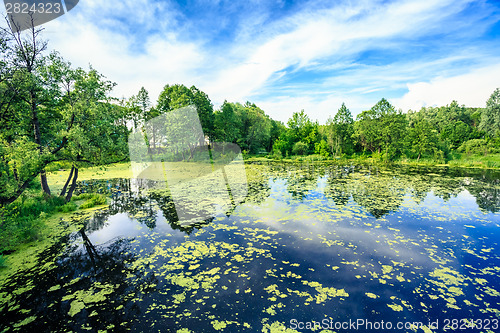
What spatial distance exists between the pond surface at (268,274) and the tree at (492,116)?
164ft

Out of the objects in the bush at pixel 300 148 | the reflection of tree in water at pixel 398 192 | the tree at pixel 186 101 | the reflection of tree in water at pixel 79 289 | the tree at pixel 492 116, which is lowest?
the reflection of tree in water at pixel 398 192

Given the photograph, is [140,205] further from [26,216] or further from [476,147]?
[476,147]

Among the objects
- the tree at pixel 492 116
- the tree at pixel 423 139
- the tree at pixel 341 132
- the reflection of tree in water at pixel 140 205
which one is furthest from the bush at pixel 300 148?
the tree at pixel 492 116

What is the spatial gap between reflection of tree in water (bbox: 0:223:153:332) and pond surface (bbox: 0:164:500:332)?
29 mm

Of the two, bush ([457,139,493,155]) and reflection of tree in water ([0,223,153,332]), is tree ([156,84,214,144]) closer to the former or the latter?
reflection of tree in water ([0,223,153,332])

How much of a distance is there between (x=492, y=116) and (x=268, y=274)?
64.7 meters

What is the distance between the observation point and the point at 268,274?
578cm

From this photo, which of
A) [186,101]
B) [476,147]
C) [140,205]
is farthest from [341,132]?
[140,205]

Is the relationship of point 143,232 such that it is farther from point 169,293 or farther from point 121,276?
point 169,293

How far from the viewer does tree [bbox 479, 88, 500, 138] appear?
4209cm

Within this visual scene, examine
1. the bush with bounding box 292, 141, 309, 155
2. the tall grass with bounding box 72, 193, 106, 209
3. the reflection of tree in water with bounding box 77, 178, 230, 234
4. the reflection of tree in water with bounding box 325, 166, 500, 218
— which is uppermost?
the bush with bounding box 292, 141, 309, 155

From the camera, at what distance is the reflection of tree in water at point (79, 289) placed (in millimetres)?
4363

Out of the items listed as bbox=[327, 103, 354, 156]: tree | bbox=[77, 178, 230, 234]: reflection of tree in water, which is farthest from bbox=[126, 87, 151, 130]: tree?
bbox=[327, 103, 354, 156]: tree

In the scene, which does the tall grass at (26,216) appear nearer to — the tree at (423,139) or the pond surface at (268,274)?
the pond surface at (268,274)
